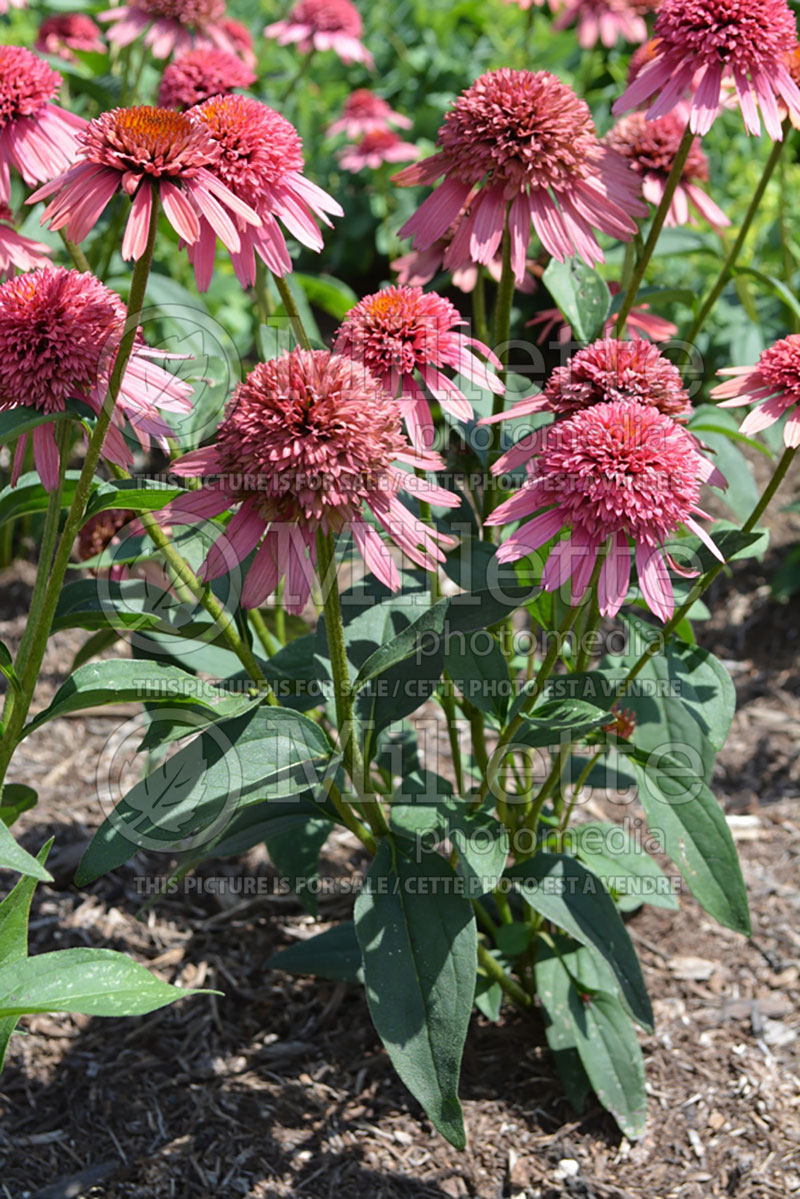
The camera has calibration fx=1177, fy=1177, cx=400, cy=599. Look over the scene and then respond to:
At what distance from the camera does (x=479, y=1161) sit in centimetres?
184

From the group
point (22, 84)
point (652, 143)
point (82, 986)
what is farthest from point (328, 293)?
point (82, 986)

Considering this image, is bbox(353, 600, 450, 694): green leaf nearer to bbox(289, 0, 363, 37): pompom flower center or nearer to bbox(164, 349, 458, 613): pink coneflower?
bbox(164, 349, 458, 613): pink coneflower

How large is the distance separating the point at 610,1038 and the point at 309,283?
2.51 m

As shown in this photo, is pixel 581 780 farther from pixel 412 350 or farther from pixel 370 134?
pixel 370 134

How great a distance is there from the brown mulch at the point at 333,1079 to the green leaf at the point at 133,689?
0.82m

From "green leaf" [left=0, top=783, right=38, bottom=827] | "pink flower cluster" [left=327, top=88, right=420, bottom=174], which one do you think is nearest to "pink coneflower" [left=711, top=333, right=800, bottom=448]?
"green leaf" [left=0, top=783, right=38, bottom=827]

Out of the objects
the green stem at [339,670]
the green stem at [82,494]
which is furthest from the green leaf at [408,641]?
the green stem at [82,494]

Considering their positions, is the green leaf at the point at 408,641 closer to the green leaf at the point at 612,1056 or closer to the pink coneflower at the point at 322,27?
the green leaf at the point at 612,1056

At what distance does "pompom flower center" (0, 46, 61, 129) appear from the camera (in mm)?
1710

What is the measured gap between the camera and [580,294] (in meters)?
1.75

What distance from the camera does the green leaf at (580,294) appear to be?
1717 millimetres

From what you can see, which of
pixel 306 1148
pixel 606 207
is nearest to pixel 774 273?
pixel 606 207

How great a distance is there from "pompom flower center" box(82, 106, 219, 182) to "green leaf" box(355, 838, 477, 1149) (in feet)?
2.98

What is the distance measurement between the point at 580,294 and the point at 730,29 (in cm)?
40
